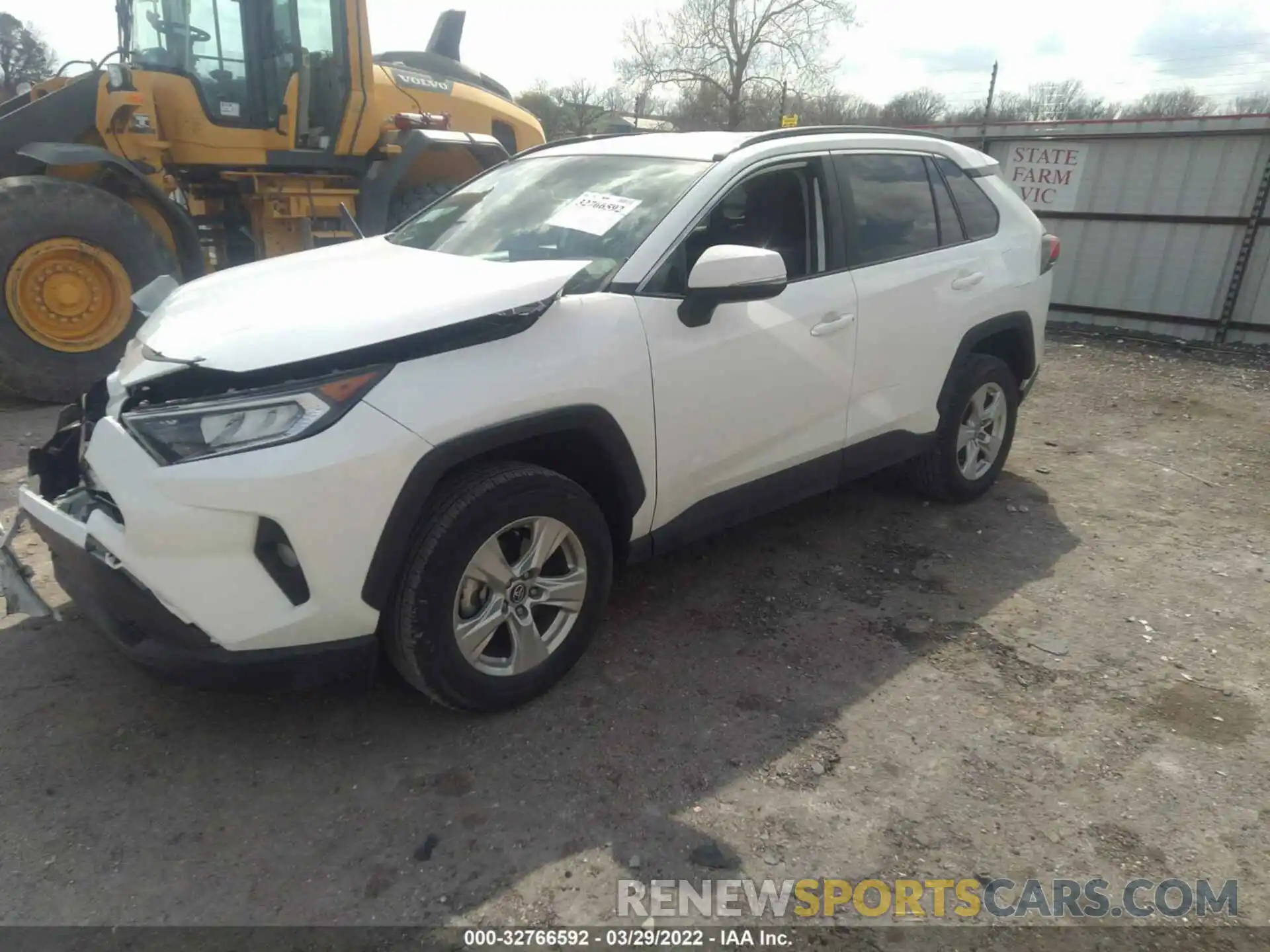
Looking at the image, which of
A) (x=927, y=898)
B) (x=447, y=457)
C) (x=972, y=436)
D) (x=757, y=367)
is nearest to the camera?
(x=927, y=898)

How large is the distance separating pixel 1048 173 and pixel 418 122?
22.8ft

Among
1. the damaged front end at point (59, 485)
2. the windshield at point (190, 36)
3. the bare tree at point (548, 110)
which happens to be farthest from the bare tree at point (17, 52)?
the damaged front end at point (59, 485)

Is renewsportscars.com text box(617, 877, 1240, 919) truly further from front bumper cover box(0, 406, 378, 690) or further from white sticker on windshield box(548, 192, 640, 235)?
white sticker on windshield box(548, 192, 640, 235)

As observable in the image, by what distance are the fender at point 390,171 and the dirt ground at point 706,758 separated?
16.1 feet

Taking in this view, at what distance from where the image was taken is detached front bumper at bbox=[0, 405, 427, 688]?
7.16 feet

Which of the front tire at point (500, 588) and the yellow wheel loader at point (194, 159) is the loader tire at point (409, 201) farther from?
the front tire at point (500, 588)

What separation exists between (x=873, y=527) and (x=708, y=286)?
207 centimetres

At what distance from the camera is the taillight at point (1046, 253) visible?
4.55m

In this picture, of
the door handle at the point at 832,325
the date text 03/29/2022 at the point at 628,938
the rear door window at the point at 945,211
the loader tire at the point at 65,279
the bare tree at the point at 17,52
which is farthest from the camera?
the bare tree at the point at 17,52

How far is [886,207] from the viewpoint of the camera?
12.6 ft

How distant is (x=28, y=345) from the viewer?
19.1 ft

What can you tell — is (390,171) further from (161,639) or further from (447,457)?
(161,639)

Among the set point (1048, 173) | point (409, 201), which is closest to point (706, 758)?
point (409, 201)

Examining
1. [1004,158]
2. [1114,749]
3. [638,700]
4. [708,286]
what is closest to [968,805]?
[1114,749]
